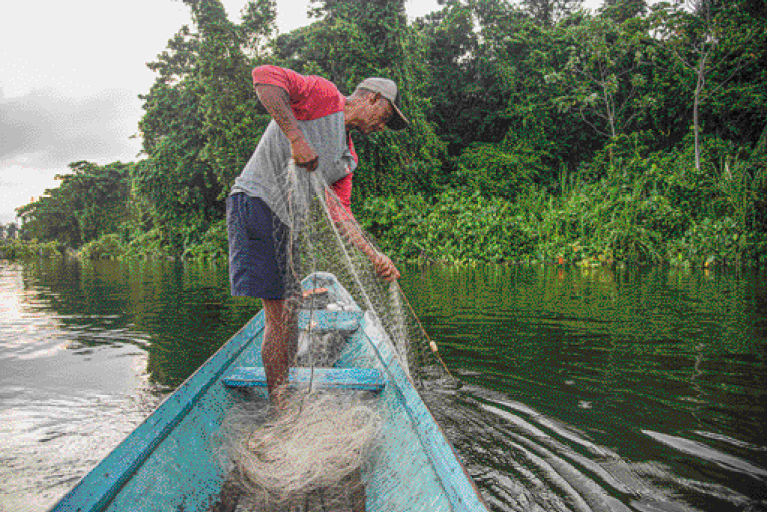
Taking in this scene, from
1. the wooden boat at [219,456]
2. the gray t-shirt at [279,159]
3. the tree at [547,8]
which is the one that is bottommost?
the wooden boat at [219,456]

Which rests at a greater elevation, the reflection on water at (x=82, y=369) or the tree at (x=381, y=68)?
the tree at (x=381, y=68)

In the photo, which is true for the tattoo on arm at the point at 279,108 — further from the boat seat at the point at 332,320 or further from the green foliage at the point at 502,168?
the green foliage at the point at 502,168

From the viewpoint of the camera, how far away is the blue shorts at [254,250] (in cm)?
207

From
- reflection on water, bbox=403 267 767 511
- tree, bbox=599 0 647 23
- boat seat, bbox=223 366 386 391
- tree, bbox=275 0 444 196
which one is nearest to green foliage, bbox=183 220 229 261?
tree, bbox=275 0 444 196

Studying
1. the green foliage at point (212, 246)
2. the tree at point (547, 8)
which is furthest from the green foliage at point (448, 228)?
the tree at point (547, 8)

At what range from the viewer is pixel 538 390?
300 centimetres

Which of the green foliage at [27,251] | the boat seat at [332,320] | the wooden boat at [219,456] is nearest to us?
the wooden boat at [219,456]

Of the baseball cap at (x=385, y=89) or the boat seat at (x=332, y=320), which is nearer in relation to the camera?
the baseball cap at (x=385, y=89)

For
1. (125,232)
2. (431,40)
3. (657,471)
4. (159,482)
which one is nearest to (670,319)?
(657,471)

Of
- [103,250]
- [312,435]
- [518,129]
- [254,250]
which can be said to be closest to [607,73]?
[518,129]

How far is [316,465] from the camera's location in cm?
169

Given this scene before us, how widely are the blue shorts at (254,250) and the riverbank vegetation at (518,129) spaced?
10704mm

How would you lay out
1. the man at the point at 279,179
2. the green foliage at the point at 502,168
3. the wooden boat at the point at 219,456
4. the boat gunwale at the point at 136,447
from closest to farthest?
the boat gunwale at the point at 136,447 → the wooden boat at the point at 219,456 → the man at the point at 279,179 → the green foliage at the point at 502,168

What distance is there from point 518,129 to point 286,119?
54.3 ft
